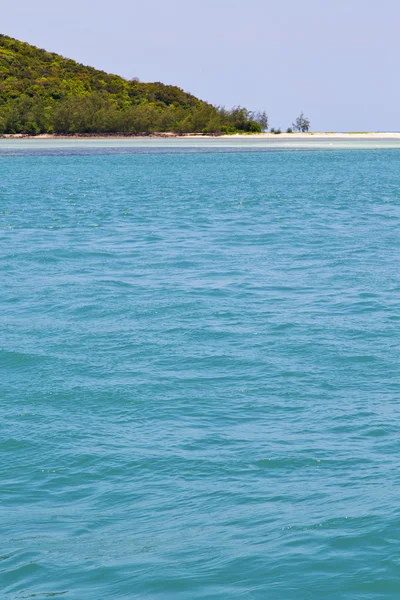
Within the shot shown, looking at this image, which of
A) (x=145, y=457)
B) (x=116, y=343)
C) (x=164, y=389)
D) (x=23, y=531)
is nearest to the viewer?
(x=23, y=531)

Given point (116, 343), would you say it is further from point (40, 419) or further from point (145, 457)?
point (145, 457)

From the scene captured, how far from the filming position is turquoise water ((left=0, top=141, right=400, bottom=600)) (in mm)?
8266

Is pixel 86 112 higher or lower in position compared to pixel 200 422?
higher

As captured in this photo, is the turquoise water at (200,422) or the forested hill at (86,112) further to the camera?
the forested hill at (86,112)

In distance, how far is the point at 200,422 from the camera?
476 inches

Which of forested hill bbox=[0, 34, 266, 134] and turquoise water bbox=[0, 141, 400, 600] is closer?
turquoise water bbox=[0, 141, 400, 600]

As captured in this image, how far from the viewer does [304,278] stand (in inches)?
904

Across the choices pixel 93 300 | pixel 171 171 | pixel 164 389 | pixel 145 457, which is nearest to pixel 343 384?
pixel 164 389

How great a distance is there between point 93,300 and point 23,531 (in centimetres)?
1164

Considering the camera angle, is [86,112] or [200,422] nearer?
[200,422]

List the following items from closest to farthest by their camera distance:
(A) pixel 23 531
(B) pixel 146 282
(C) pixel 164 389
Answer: (A) pixel 23 531 → (C) pixel 164 389 → (B) pixel 146 282

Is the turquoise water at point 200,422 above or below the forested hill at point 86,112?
below

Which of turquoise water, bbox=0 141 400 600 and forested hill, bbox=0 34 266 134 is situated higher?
forested hill, bbox=0 34 266 134

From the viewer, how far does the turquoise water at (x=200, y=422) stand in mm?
8266
